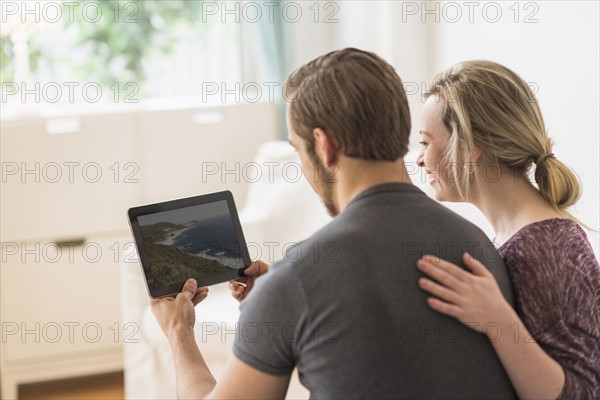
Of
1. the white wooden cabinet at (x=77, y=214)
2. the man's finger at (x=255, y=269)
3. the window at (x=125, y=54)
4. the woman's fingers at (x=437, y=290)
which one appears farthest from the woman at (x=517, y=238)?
the window at (x=125, y=54)

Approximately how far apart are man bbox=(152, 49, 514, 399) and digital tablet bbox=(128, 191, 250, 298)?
44 centimetres

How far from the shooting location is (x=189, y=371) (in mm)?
1358

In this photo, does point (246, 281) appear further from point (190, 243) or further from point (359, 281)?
point (359, 281)

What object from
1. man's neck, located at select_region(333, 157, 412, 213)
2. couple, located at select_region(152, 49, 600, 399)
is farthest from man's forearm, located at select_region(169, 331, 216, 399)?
man's neck, located at select_region(333, 157, 412, 213)

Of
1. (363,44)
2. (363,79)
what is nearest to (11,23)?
(363,44)

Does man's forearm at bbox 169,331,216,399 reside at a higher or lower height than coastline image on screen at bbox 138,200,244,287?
lower

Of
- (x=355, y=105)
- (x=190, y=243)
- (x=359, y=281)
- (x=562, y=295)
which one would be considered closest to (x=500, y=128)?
(x=562, y=295)

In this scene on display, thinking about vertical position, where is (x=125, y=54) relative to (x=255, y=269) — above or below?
above

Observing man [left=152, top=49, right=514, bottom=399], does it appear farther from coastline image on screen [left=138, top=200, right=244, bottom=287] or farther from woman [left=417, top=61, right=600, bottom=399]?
coastline image on screen [left=138, top=200, right=244, bottom=287]

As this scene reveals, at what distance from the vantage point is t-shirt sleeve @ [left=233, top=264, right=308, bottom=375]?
1.09m

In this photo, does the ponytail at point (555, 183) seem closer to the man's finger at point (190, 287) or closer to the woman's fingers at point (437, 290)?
the woman's fingers at point (437, 290)

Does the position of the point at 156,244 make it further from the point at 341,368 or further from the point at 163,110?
the point at 163,110

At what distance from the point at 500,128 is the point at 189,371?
697mm

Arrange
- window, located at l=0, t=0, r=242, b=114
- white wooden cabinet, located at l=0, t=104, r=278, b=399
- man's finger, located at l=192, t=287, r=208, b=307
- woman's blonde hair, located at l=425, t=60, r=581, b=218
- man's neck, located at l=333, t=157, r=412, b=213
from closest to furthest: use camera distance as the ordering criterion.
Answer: man's neck, located at l=333, t=157, r=412, b=213 < woman's blonde hair, located at l=425, t=60, r=581, b=218 < man's finger, located at l=192, t=287, r=208, b=307 < white wooden cabinet, located at l=0, t=104, r=278, b=399 < window, located at l=0, t=0, r=242, b=114
